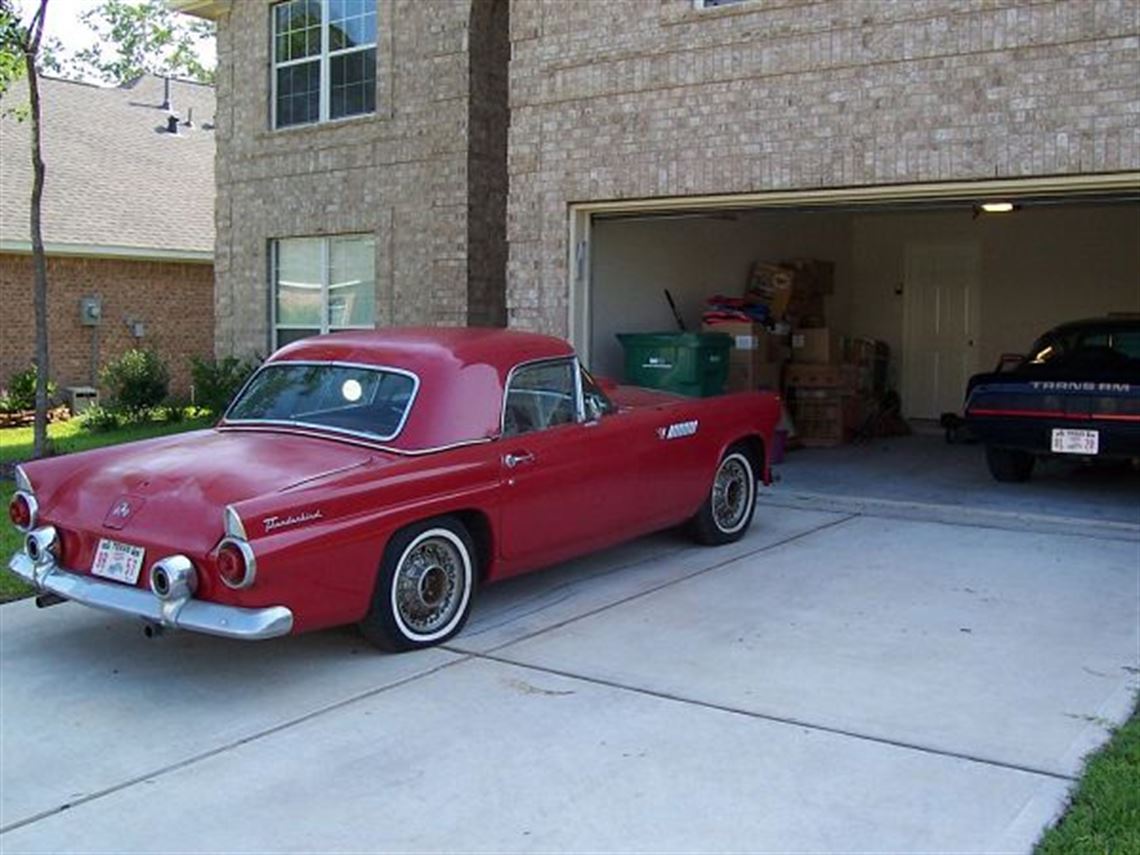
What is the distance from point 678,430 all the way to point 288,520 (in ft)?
10.3

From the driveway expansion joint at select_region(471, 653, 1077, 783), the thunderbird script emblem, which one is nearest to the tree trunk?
the thunderbird script emblem

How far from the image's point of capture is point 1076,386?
392 inches

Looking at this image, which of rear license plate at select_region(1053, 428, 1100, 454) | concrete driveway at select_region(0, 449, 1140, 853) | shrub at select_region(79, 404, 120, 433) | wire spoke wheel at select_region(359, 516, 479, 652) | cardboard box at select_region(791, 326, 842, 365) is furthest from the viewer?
shrub at select_region(79, 404, 120, 433)

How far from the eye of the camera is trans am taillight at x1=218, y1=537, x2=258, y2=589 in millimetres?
5031

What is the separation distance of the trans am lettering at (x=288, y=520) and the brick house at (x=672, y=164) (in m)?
5.72

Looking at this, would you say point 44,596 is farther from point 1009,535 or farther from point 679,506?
point 1009,535

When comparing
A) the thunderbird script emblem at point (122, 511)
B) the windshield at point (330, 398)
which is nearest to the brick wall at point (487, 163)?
the windshield at point (330, 398)

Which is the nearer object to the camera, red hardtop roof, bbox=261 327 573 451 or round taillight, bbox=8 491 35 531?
round taillight, bbox=8 491 35 531

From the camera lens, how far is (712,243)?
1394 cm

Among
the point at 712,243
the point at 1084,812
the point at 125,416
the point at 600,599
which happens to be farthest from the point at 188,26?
the point at 1084,812

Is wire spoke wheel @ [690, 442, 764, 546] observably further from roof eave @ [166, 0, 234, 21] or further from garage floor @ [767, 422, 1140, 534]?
roof eave @ [166, 0, 234, 21]

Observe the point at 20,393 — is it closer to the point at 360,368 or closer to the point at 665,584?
the point at 360,368

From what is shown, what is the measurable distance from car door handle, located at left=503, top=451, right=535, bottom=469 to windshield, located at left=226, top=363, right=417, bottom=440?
0.61m

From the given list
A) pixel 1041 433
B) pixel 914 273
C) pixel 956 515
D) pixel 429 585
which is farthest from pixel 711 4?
pixel 914 273
